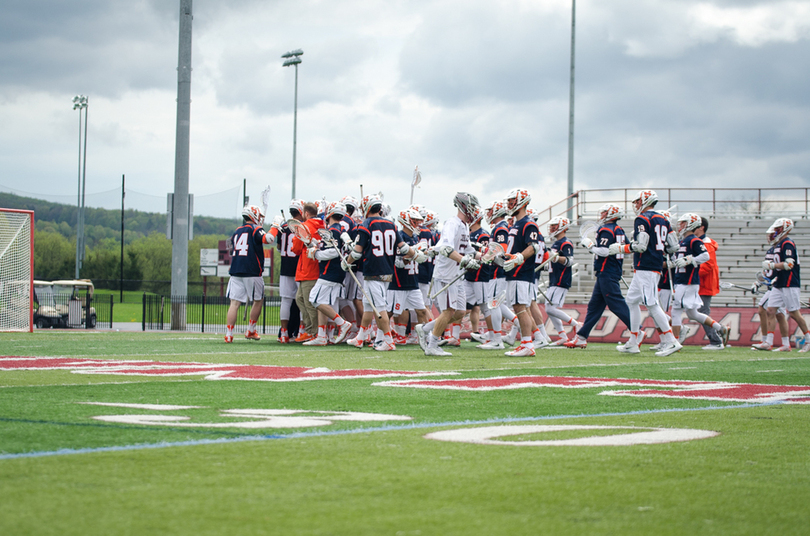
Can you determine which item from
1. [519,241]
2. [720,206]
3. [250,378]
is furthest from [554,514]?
[720,206]

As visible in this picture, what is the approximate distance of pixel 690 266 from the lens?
594 inches

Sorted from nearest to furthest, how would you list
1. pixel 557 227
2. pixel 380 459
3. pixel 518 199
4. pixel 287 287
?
pixel 380 459, pixel 518 199, pixel 287 287, pixel 557 227

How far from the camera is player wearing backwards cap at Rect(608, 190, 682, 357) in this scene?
41.6 ft

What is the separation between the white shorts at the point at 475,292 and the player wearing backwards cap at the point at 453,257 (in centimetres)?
235

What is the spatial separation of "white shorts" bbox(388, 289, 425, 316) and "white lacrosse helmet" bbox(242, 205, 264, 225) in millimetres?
2691

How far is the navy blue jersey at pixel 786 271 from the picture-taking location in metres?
14.8

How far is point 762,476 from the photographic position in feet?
12.4

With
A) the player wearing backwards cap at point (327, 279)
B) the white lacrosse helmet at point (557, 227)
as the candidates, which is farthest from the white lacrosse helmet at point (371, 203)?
the white lacrosse helmet at point (557, 227)

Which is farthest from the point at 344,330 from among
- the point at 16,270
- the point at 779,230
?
the point at 16,270

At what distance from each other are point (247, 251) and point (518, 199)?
15.8 ft

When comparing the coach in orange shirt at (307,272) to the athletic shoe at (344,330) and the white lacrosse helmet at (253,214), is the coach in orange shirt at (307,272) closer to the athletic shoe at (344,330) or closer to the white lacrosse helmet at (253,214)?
the athletic shoe at (344,330)

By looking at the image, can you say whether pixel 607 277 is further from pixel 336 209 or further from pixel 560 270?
pixel 336 209

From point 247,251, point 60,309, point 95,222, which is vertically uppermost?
point 95,222

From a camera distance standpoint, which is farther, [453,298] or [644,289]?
[644,289]
